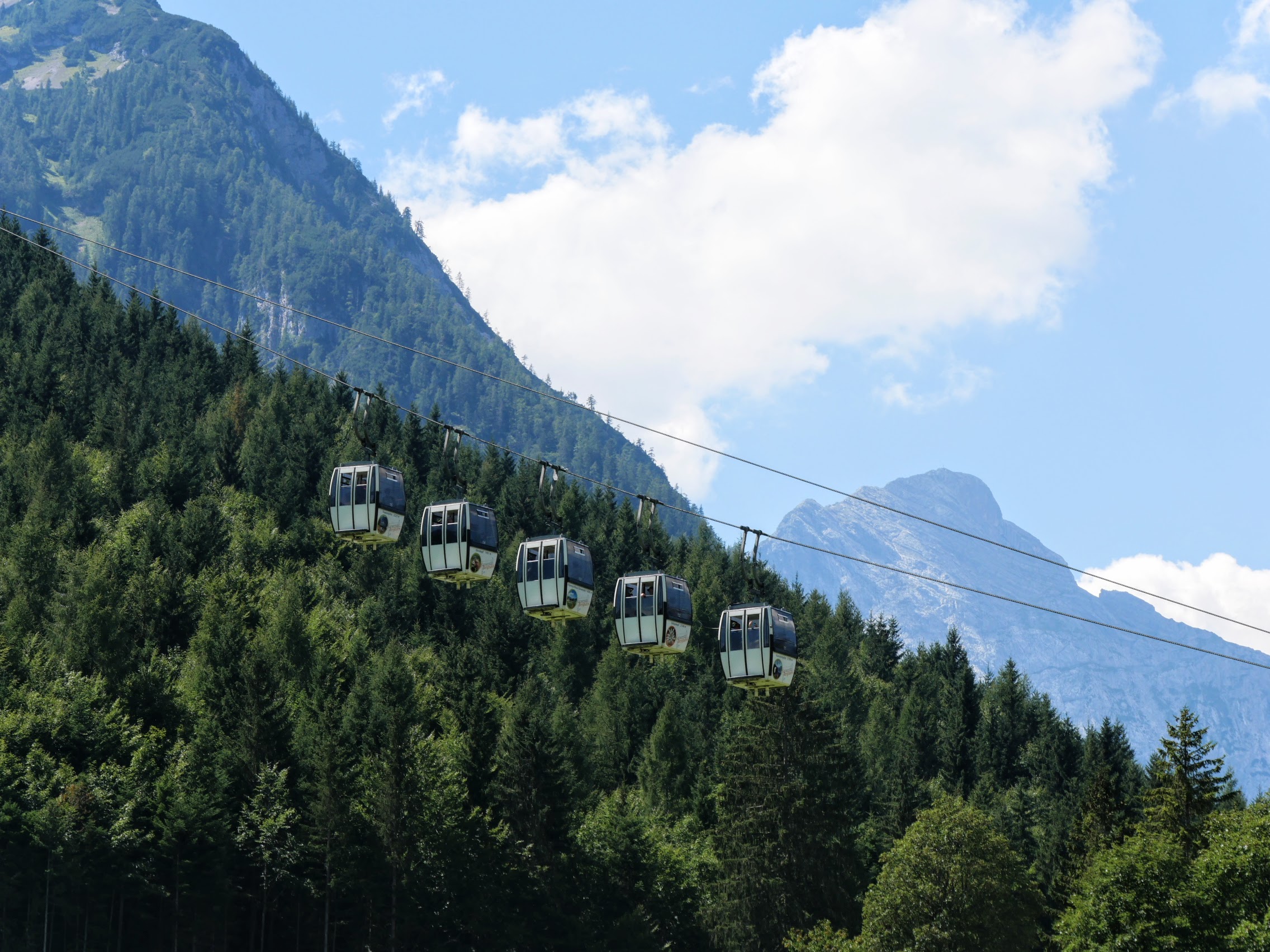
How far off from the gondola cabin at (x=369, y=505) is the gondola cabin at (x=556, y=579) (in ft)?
17.4

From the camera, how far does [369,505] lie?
212 feet

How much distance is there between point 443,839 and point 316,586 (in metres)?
68.1

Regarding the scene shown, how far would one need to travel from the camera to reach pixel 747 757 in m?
106

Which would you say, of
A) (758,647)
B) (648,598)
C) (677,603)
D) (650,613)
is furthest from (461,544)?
(758,647)

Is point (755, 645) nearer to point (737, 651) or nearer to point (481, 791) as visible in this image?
point (737, 651)

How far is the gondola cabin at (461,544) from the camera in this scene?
210 ft

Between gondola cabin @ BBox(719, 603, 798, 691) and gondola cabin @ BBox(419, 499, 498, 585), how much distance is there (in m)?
9.42

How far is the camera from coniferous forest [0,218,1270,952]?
282 feet

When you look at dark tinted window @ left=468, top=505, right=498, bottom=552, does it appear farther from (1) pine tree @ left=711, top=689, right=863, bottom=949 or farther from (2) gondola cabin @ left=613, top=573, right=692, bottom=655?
(1) pine tree @ left=711, top=689, right=863, bottom=949

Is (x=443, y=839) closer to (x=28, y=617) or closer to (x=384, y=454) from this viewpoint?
(x=28, y=617)

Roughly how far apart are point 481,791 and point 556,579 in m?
42.8

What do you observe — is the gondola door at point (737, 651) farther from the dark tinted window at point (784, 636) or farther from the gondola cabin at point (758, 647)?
the dark tinted window at point (784, 636)

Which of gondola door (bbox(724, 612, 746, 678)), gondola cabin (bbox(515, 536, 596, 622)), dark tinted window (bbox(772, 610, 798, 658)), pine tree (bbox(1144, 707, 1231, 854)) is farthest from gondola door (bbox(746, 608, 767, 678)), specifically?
pine tree (bbox(1144, 707, 1231, 854))

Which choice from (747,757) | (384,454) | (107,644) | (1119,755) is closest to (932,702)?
(1119,755)
